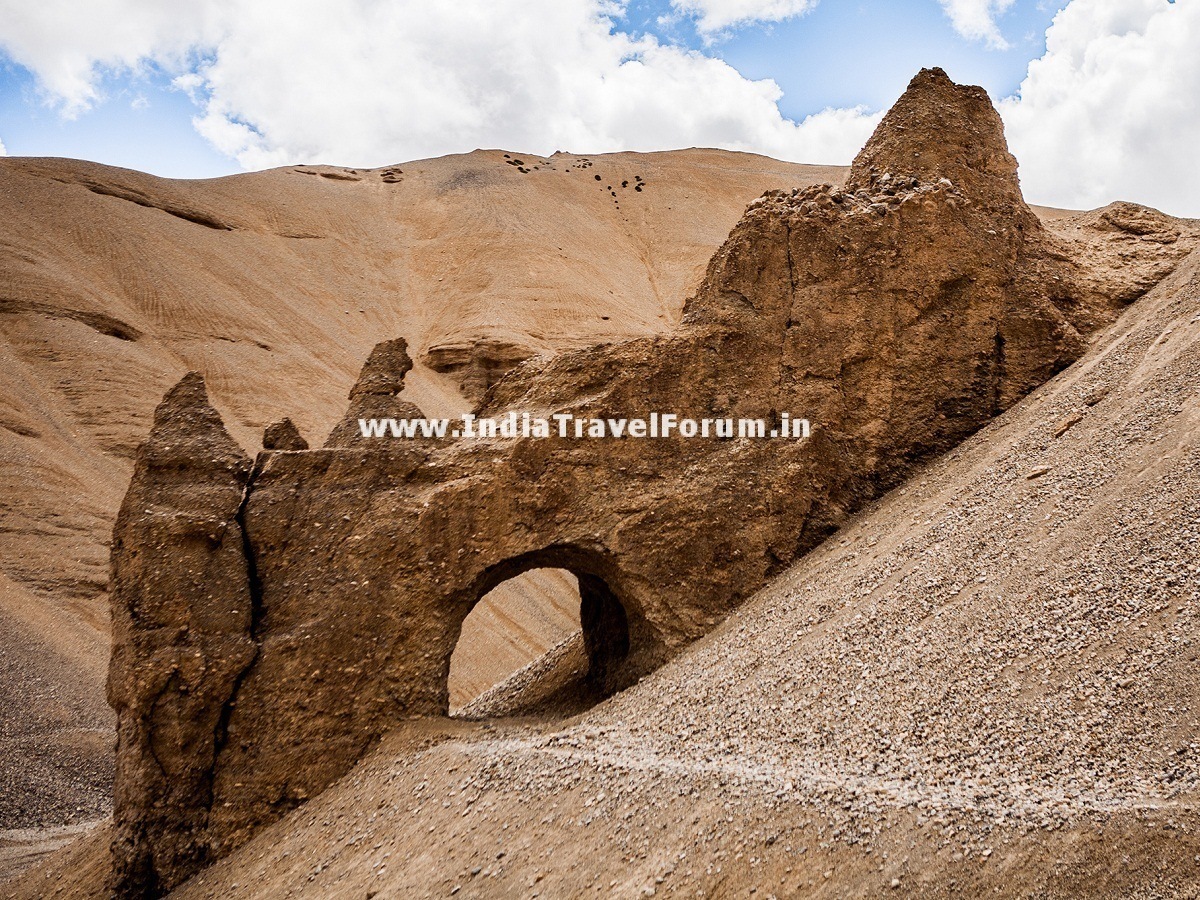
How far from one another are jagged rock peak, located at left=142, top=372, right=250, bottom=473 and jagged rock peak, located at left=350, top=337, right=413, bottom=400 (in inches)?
63.2

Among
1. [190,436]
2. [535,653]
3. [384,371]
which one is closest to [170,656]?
[190,436]

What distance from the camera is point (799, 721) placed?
828cm

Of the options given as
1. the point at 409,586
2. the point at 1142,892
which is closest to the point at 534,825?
the point at 409,586

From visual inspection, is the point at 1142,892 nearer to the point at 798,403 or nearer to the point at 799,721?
the point at 799,721

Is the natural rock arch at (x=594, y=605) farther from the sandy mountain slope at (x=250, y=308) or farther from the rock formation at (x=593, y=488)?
the sandy mountain slope at (x=250, y=308)

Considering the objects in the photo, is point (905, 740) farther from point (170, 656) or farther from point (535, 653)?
point (535, 653)

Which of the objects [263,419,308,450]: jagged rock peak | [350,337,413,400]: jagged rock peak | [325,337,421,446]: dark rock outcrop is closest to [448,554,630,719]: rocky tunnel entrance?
[325,337,421,446]: dark rock outcrop

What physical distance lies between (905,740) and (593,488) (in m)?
5.31

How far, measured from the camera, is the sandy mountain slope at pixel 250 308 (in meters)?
21.1

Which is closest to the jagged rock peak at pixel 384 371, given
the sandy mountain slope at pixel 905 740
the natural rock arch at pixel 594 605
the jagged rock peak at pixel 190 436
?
the jagged rock peak at pixel 190 436

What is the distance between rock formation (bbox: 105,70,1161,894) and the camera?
10.1 meters

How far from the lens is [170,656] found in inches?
389

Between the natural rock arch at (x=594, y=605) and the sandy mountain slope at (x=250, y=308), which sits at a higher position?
the sandy mountain slope at (x=250, y=308)

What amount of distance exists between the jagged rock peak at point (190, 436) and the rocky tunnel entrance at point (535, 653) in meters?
3.30
